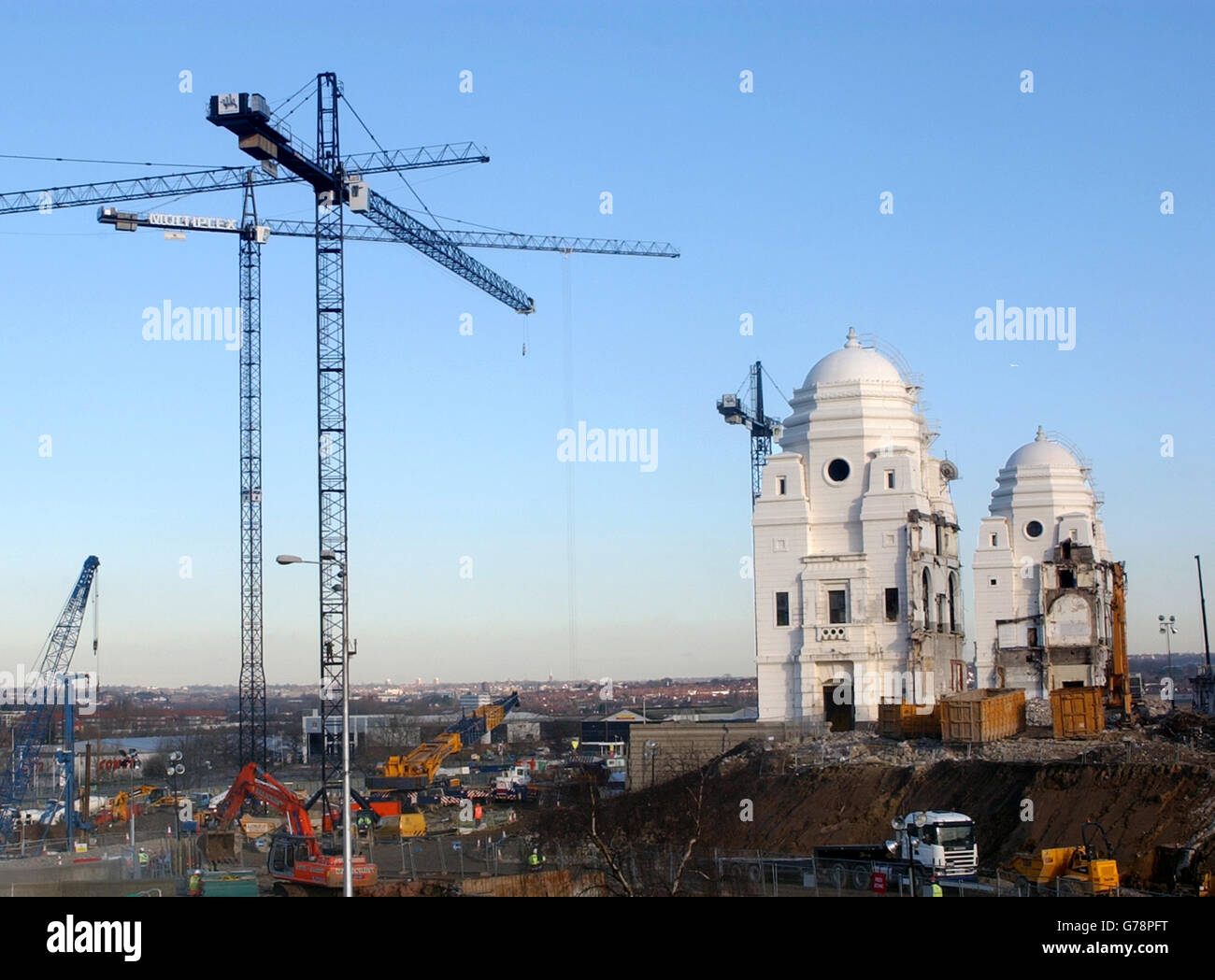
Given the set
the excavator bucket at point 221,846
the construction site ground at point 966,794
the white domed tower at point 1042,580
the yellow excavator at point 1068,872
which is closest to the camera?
the yellow excavator at point 1068,872

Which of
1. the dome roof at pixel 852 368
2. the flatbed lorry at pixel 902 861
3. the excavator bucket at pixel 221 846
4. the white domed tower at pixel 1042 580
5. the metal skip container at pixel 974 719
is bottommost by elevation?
the excavator bucket at pixel 221 846

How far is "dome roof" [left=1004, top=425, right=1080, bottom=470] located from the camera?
78750 millimetres

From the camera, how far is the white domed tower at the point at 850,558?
5797 centimetres

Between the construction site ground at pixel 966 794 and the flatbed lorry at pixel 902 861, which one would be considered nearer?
the flatbed lorry at pixel 902 861

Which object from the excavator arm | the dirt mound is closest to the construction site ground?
the dirt mound

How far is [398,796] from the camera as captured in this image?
75938mm

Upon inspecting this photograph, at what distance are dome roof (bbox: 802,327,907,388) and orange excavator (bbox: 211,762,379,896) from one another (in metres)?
27.6

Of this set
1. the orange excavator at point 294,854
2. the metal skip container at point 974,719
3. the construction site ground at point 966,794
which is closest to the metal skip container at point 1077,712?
the construction site ground at point 966,794

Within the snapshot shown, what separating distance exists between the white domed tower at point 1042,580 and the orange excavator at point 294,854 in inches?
1476

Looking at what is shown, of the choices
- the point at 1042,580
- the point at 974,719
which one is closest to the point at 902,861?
the point at 974,719

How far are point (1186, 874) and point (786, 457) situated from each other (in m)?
29.2

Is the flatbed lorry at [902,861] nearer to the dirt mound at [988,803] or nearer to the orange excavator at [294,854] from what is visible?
the dirt mound at [988,803]
